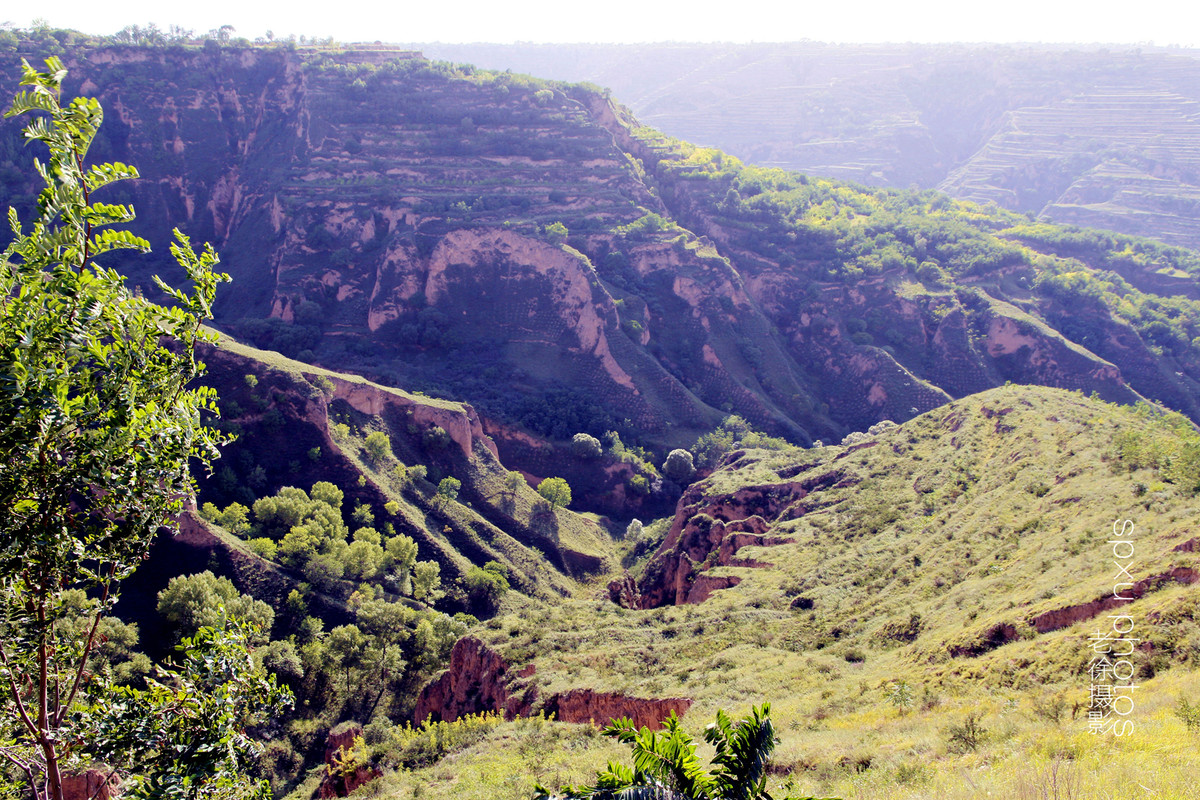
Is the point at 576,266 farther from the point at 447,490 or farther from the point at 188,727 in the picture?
the point at 188,727

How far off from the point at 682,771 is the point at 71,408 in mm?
7870

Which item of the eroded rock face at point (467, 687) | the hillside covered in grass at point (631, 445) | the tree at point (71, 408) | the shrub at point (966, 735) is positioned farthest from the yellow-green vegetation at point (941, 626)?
the tree at point (71, 408)

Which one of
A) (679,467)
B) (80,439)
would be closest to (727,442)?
(679,467)

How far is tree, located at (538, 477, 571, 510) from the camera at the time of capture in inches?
2195

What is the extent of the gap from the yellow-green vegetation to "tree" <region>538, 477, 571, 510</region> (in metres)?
12.2

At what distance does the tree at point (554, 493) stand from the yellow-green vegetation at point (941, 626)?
1221 centimetres

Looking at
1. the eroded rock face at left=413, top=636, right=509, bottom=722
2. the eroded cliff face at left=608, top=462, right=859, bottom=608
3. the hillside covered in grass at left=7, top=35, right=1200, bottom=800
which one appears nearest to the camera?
the hillside covered in grass at left=7, top=35, right=1200, bottom=800

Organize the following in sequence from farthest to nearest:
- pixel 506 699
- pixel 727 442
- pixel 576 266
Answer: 1. pixel 576 266
2. pixel 727 442
3. pixel 506 699

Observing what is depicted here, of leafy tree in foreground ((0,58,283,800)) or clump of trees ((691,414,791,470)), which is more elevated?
leafy tree in foreground ((0,58,283,800))

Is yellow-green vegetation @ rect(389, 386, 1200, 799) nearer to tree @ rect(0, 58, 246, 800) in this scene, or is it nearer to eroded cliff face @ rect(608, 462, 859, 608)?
eroded cliff face @ rect(608, 462, 859, 608)

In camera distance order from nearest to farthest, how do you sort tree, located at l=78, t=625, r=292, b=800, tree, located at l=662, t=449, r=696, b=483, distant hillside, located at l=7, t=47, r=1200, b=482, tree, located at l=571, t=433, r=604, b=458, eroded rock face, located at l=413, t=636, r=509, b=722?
tree, located at l=78, t=625, r=292, b=800 → eroded rock face, located at l=413, t=636, r=509, b=722 → tree, located at l=571, t=433, r=604, b=458 → tree, located at l=662, t=449, r=696, b=483 → distant hillside, located at l=7, t=47, r=1200, b=482

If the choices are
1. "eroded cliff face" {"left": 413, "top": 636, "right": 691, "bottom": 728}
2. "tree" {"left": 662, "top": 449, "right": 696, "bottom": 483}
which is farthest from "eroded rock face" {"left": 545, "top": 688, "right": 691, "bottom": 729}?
"tree" {"left": 662, "top": 449, "right": 696, "bottom": 483}

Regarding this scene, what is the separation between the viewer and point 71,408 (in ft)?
21.2

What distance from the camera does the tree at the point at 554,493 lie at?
55.8m
